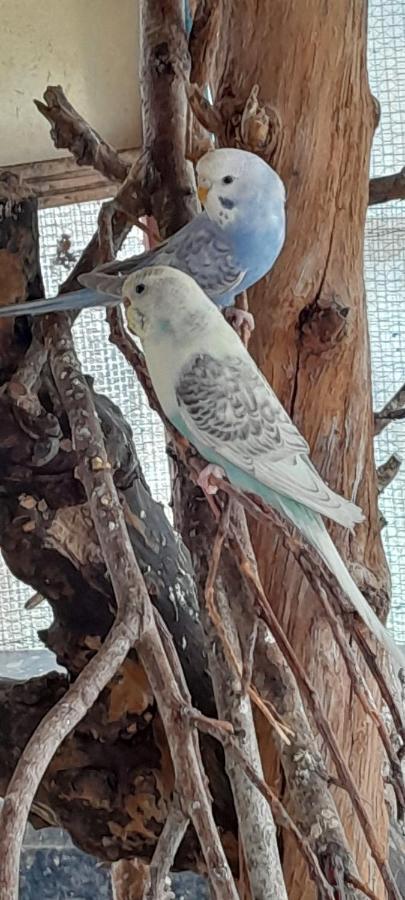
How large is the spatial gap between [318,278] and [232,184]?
0.46 ft

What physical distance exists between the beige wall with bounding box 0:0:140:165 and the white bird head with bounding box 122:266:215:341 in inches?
27.5

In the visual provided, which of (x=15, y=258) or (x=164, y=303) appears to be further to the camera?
(x=15, y=258)

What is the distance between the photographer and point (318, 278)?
0.48 m

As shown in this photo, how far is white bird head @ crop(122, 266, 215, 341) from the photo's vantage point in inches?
12.6

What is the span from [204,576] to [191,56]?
32 centimetres

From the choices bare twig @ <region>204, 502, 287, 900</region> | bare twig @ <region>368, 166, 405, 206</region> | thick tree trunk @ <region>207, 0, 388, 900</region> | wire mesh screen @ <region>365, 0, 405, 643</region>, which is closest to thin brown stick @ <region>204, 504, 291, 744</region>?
bare twig @ <region>204, 502, 287, 900</region>

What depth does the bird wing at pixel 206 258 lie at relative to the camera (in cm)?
35

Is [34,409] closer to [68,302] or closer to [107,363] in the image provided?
[68,302]

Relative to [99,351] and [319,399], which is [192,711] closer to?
[319,399]

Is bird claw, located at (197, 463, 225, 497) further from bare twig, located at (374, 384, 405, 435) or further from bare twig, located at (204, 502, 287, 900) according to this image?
bare twig, located at (374, 384, 405, 435)

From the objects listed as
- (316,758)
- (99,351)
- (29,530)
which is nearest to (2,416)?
(29,530)

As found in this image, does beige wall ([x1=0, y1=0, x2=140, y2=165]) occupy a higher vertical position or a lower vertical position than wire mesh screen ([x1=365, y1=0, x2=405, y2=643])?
higher

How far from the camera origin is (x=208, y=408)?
31 centimetres

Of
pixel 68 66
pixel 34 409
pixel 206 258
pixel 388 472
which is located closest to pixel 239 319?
pixel 206 258
